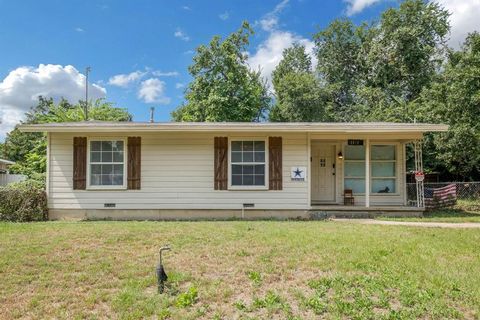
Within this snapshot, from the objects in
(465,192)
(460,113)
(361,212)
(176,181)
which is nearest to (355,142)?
(361,212)

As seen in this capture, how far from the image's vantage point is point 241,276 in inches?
176

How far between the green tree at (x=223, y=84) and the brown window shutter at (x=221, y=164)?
14.5m

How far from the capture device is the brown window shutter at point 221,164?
9.88 metres

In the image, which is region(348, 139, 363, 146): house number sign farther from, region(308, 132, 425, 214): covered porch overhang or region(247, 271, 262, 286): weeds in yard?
region(247, 271, 262, 286): weeds in yard

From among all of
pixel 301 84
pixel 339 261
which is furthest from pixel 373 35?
A: pixel 339 261

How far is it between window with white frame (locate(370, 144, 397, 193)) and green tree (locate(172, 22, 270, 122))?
14358 mm

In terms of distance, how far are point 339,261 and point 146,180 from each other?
635 centimetres

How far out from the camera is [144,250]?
5648 mm

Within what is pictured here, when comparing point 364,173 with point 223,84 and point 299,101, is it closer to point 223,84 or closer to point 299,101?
point 299,101

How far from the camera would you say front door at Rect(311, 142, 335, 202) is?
1167 centimetres

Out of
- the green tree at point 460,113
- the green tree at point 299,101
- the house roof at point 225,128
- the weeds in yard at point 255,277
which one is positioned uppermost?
the green tree at point 299,101

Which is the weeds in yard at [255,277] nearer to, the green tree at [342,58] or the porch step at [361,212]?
the porch step at [361,212]

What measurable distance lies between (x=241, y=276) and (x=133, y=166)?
6.25 meters

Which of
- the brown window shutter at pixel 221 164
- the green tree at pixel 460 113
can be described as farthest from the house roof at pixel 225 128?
the green tree at pixel 460 113
